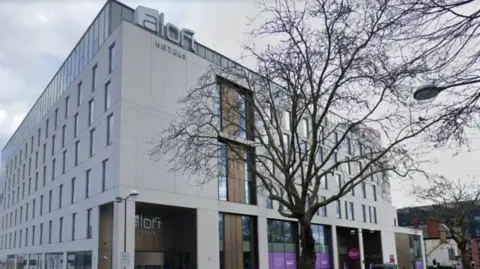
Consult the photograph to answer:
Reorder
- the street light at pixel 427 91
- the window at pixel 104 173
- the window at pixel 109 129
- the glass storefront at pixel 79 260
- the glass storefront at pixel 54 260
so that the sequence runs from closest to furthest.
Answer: the street light at pixel 427 91, the window at pixel 104 173, the window at pixel 109 129, the glass storefront at pixel 79 260, the glass storefront at pixel 54 260

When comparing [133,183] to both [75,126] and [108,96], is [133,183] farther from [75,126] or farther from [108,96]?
[75,126]

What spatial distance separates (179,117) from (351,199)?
98.2ft

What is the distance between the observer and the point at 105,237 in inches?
1240

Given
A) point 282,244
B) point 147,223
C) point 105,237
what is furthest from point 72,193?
point 282,244

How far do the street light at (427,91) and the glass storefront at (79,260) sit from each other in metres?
28.5

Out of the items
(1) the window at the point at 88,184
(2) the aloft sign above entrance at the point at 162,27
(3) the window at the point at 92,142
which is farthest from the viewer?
(3) the window at the point at 92,142

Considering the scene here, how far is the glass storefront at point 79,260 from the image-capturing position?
3222 centimetres

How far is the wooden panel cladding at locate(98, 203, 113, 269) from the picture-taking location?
30023mm

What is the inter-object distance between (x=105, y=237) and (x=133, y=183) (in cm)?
451

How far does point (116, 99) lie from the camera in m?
31.5

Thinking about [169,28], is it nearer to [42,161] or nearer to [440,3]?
[42,161]

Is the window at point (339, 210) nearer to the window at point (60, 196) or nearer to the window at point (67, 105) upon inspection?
the window at point (60, 196)

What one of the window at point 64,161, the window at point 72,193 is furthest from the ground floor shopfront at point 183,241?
the window at point 64,161

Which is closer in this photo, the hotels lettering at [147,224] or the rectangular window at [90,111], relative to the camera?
the hotels lettering at [147,224]
